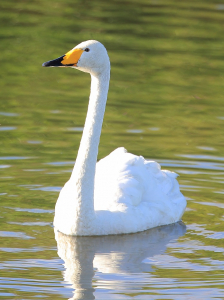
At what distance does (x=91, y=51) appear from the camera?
9.25m

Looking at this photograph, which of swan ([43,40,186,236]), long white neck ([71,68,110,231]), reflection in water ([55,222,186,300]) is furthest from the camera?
long white neck ([71,68,110,231])

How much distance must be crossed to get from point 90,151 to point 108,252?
1255 mm

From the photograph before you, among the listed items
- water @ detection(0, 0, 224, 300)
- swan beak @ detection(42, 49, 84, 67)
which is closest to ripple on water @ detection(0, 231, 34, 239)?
water @ detection(0, 0, 224, 300)

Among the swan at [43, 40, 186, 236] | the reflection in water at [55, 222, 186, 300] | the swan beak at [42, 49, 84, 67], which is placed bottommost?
the reflection in water at [55, 222, 186, 300]

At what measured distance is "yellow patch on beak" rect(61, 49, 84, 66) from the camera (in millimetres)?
9148

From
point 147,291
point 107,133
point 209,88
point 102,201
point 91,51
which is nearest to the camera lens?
point 147,291

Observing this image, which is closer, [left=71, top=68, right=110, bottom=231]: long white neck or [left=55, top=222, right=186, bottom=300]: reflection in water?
[left=55, top=222, right=186, bottom=300]: reflection in water

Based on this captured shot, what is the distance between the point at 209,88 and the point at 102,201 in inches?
342

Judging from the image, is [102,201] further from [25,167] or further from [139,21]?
[139,21]

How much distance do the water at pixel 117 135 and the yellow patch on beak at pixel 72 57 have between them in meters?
2.16

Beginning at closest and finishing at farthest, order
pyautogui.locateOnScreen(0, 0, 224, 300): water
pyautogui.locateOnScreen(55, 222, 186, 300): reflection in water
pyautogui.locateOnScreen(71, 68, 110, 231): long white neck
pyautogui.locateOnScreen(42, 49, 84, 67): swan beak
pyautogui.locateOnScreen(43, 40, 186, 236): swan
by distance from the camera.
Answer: pyautogui.locateOnScreen(0, 0, 224, 300): water, pyautogui.locateOnScreen(55, 222, 186, 300): reflection in water, pyautogui.locateOnScreen(42, 49, 84, 67): swan beak, pyautogui.locateOnScreen(43, 40, 186, 236): swan, pyautogui.locateOnScreen(71, 68, 110, 231): long white neck

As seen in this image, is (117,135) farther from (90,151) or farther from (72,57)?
(72,57)

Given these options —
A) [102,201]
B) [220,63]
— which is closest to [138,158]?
[102,201]

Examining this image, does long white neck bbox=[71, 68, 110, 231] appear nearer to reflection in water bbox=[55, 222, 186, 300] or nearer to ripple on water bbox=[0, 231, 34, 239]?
reflection in water bbox=[55, 222, 186, 300]
